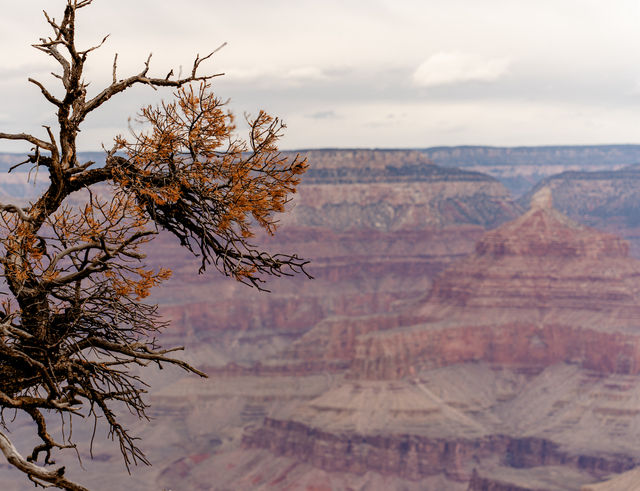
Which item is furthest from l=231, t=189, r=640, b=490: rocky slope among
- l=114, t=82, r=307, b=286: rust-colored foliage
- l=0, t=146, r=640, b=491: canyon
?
l=114, t=82, r=307, b=286: rust-colored foliage

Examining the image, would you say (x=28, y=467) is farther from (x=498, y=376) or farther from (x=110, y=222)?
(x=498, y=376)

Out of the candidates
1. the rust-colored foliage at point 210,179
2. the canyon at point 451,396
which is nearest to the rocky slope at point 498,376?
the canyon at point 451,396

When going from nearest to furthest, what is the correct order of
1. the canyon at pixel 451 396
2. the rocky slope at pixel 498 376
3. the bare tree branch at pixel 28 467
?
the bare tree branch at pixel 28 467 → the canyon at pixel 451 396 → the rocky slope at pixel 498 376

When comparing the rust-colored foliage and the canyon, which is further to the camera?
the canyon

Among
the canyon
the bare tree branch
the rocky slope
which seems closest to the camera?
the bare tree branch

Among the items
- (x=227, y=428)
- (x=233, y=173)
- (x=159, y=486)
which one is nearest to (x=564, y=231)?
(x=227, y=428)

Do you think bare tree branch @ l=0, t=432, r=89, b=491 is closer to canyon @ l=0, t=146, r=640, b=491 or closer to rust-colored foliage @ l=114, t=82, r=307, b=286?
rust-colored foliage @ l=114, t=82, r=307, b=286

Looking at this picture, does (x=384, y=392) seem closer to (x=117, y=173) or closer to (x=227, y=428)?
(x=227, y=428)

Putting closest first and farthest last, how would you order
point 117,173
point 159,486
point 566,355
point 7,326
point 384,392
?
point 7,326 → point 117,173 → point 159,486 → point 384,392 → point 566,355

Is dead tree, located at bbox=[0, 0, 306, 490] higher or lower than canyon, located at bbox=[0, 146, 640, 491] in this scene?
higher

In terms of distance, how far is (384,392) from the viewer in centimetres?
15062

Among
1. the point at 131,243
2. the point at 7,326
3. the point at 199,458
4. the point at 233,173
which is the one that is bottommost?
the point at 199,458

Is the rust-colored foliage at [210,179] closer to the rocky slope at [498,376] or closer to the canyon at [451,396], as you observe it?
the canyon at [451,396]

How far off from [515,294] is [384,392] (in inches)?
1487
